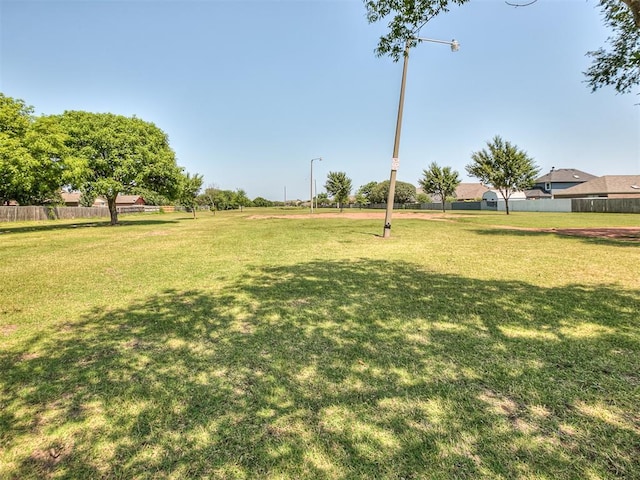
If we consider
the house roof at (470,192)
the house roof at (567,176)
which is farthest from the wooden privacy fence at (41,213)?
the house roof at (567,176)

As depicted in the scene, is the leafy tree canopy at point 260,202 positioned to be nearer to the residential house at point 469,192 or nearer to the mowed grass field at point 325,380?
the residential house at point 469,192

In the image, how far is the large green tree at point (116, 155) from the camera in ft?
77.6

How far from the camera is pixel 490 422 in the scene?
2238mm

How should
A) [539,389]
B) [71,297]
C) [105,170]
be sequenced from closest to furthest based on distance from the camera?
[539,389] → [71,297] → [105,170]

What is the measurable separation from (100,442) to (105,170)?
1107 inches

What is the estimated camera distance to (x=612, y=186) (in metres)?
52.4

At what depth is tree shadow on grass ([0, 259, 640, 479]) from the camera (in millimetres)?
1940

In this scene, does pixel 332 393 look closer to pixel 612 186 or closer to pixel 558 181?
pixel 612 186

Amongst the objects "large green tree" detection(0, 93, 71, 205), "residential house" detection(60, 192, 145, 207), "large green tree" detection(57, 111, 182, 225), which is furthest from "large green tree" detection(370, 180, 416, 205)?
"large green tree" detection(0, 93, 71, 205)

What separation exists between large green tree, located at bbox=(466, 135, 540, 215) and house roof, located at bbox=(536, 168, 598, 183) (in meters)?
45.8

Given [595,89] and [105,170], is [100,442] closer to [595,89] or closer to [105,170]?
[595,89]

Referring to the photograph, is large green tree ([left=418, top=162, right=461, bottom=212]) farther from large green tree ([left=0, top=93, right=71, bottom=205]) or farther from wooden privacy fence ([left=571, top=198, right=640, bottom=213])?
large green tree ([left=0, top=93, right=71, bottom=205])

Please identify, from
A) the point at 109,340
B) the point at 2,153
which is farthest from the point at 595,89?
the point at 2,153

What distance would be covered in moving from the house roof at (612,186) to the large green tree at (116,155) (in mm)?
65142
